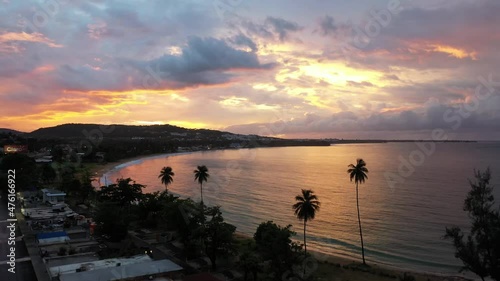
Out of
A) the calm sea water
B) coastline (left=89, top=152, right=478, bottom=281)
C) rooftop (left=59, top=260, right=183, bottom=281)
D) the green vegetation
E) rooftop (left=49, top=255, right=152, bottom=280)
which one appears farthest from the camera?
the calm sea water

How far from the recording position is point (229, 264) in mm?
37750

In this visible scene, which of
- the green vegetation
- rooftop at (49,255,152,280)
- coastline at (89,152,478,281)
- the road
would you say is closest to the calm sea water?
coastline at (89,152,478,281)

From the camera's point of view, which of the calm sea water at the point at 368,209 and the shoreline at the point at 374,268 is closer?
the shoreline at the point at 374,268

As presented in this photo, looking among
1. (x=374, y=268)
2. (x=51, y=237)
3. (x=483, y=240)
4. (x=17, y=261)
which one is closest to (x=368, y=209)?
(x=374, y=268)

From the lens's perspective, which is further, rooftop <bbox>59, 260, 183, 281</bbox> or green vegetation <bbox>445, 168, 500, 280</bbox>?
rooftop <bbox>59, 260, 183, 281</bbox>

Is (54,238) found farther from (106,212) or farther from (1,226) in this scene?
(1,226)

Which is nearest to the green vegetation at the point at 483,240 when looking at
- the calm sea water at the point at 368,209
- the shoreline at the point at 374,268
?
the shoreline at the point at 374,268

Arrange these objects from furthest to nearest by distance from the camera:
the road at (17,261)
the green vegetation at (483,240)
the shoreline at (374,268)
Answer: the shoreline at (374,268)
the road at (17,261)
the green vegetation at (483,240)

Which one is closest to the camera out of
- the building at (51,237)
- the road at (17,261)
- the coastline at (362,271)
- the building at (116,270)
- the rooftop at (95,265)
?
the building at (116,270)

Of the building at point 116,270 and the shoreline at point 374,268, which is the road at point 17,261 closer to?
the building at point 116,270

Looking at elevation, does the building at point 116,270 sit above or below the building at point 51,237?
below

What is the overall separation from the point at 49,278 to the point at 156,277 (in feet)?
26.8

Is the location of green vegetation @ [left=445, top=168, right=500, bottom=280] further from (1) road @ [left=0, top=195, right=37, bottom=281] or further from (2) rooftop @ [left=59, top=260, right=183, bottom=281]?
(1) road @ [left=0, top=195, right=37, bottom=281]

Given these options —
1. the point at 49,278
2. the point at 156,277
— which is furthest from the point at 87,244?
the point at 156,277
